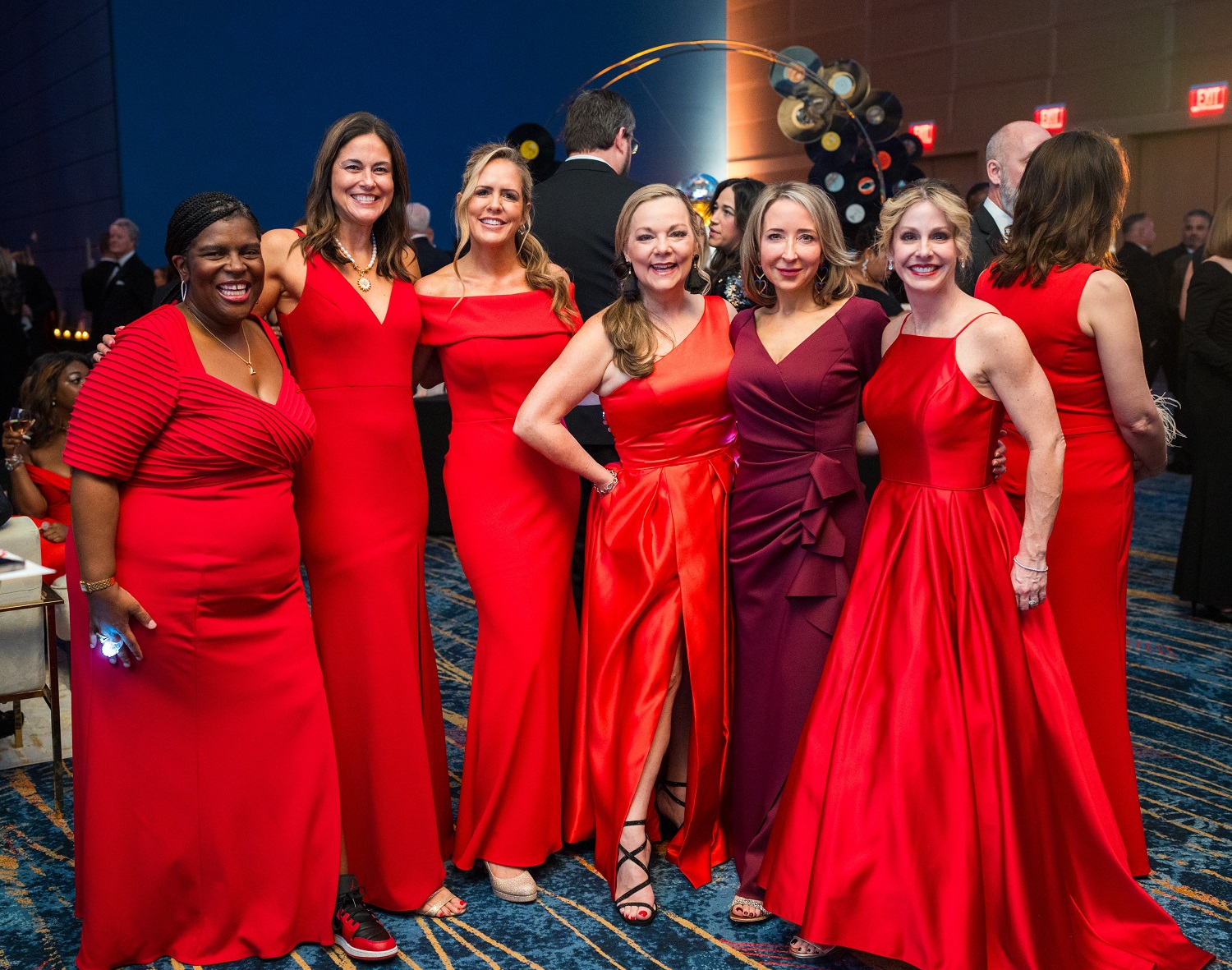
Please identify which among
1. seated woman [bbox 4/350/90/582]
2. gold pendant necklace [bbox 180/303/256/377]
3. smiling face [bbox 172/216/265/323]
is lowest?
seated woman [bbox 4/350/90/582]

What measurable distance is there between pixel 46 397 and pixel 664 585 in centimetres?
289

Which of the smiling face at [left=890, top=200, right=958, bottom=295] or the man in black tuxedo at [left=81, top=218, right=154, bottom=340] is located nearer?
the smiling face at [left=890, top=200, right=958, bottom=295]

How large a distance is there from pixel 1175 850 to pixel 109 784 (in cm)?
261

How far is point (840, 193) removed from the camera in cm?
834

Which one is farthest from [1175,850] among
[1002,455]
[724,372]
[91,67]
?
[91,67]

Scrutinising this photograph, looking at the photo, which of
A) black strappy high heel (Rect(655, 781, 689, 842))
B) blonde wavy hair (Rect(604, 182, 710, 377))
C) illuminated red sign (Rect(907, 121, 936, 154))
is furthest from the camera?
illuminated red sign (Rect(907, 121, 936, 154))

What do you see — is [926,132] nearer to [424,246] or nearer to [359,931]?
[424,246]

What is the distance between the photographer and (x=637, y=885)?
276 cm

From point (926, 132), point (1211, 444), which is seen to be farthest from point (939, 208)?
point (926, 132)

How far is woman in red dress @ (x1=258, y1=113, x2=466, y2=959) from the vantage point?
2.66m

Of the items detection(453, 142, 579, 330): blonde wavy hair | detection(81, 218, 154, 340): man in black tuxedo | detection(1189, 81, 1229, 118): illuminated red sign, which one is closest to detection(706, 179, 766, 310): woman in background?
detection(453, 142, 579, 330): blonde wavy hair

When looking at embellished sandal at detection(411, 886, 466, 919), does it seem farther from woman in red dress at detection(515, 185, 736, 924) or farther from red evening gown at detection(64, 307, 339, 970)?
woman in red dress at detection(515, 185, 736, 924)

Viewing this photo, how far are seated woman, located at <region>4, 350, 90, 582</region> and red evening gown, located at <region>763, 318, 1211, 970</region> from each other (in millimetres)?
3256

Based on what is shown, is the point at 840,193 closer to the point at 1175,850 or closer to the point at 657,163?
the point at 657,163
